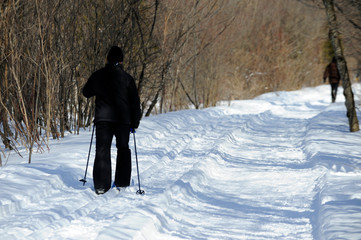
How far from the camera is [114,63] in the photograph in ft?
18.7

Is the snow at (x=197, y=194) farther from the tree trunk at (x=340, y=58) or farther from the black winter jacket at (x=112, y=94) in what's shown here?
the tree trunk at (x=340, y=58)

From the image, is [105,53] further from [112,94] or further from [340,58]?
[340,58]

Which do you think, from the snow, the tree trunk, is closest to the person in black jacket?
the snow

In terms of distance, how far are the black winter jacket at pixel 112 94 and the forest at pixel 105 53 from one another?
1836 mm

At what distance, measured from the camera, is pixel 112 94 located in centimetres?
563

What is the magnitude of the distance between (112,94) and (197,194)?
1.76 metres

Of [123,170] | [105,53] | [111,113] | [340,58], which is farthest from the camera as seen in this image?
[340,58]

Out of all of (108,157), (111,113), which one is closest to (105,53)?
(111,113)

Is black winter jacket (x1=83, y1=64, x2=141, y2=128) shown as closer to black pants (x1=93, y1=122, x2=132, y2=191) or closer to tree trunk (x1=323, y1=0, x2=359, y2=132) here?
black pants (x1=93, y1=122, x2=132, y2=191)

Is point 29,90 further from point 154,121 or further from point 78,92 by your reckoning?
point 154,121

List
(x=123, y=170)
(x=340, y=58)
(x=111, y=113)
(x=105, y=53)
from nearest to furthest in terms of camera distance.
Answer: (x=111, y=113), (x=123, y=170), (x=105, y=53), (x=340, y=58)

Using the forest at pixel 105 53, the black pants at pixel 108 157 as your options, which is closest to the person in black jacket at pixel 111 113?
the black pants at pixel 108 157

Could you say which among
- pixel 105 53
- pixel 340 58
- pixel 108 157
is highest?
pixel 340 58

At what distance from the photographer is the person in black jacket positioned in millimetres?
5578
